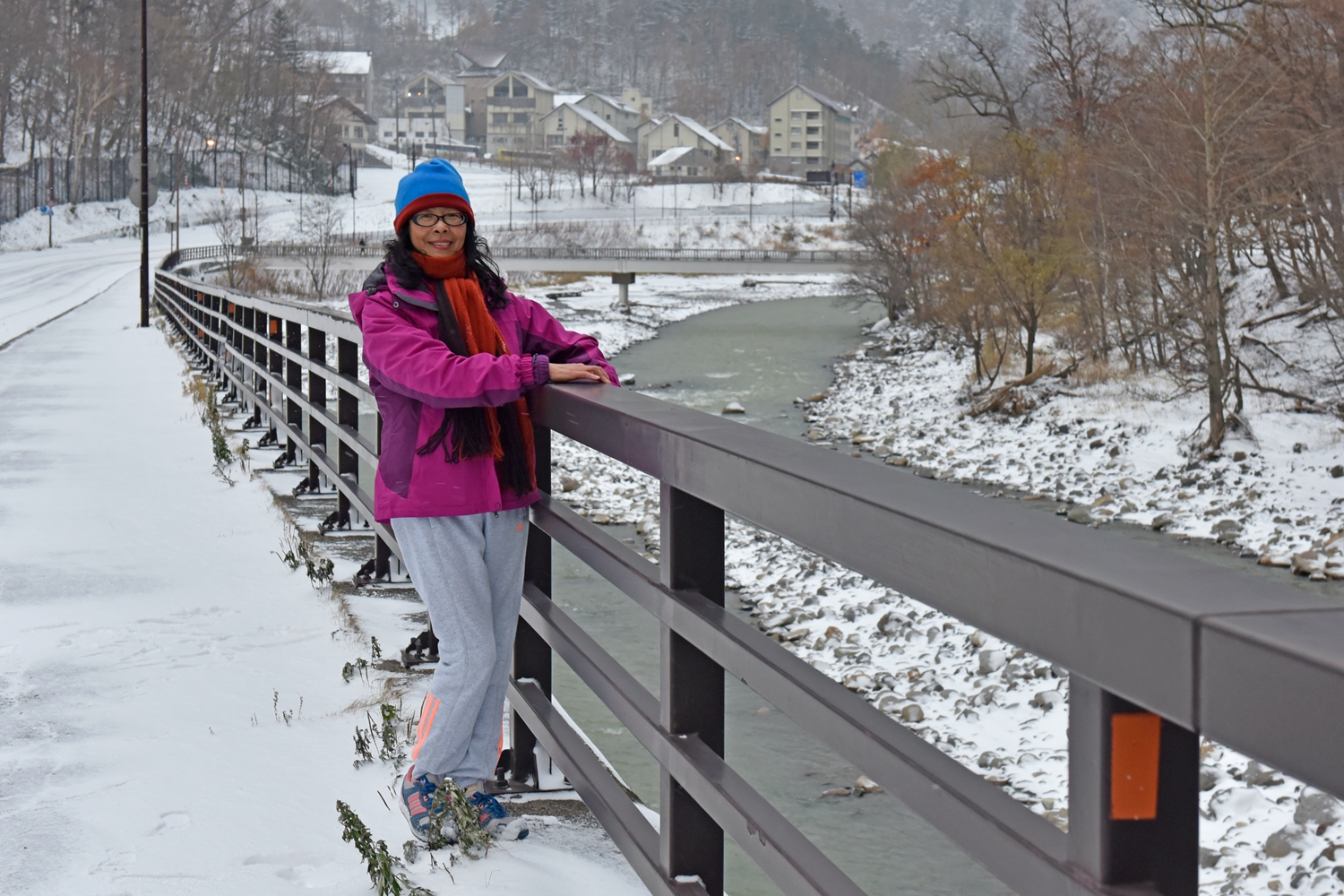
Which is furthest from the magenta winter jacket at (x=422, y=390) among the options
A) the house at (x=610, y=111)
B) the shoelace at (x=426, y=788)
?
the house at (x=610, y=111)

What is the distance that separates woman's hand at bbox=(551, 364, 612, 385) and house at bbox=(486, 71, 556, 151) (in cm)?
18171

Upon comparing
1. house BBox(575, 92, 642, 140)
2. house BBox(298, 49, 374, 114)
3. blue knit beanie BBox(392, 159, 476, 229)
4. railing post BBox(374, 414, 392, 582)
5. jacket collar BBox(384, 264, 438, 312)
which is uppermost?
house BBox(298, 49, 374, 114)

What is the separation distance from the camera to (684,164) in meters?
150

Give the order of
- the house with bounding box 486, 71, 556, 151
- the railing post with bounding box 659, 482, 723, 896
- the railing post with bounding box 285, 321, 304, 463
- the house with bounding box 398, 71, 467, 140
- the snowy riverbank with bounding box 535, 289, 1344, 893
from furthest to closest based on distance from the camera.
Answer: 1. the house with bounding box 398, 71, 467, 140
2. the house with bounding box 486, 71, 556, 151
3. the snowy riverbank with bounding box 535, 289, 1344, 893
4. the railing post with bounding box 285, 321, 304, 463
5. the railing post with bounding box 659, 482, 723, 896

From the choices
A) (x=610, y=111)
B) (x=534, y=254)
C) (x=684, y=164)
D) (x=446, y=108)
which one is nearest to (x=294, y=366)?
(x=534, y=254)

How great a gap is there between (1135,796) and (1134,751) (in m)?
0.05

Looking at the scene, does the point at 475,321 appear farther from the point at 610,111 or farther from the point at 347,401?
the point at 610,111

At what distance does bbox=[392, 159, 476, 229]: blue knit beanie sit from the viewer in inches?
132

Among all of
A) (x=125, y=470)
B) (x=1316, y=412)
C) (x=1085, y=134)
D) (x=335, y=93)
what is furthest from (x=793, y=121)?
(x=125, y=470)

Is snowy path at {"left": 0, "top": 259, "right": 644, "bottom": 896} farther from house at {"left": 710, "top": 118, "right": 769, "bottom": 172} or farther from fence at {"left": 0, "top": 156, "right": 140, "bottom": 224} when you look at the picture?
house at {"left": 710, "top": 118, "right": 769, "bottom": 172}

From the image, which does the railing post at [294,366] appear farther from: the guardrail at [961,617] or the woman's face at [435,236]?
the guardrail at [961,617]

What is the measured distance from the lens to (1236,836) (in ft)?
28.9

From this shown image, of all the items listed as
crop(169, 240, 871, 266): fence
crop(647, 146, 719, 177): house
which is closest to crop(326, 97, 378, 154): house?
crop(647, 146, 719, 177): house

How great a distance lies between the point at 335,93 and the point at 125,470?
5746 inches
